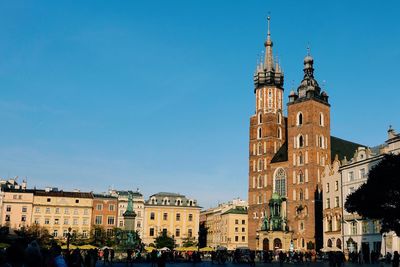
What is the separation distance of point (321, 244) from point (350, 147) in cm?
2590

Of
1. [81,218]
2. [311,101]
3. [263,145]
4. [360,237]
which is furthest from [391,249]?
[81,218]

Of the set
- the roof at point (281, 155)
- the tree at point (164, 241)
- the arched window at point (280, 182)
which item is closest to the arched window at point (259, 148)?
the roof at point (281, 155)

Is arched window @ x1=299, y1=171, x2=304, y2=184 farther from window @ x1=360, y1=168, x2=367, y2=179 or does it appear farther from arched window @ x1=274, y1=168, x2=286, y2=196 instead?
window @ x1=360, y1=168, x2=367, y2=179

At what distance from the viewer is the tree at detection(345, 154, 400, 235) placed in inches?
1506

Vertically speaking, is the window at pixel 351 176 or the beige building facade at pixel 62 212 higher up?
the window at pixel 351 176

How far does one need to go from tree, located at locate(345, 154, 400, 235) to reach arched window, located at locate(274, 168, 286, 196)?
5222cm

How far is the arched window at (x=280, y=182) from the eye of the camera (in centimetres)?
9294

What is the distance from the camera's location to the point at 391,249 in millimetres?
56000

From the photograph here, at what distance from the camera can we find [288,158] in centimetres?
9212

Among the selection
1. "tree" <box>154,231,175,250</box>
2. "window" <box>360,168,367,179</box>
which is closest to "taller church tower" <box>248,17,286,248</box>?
"tree" <box>154,231,175,250</box>

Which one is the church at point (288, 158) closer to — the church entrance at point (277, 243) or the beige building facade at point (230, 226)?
the church entrance at point (277, 243)

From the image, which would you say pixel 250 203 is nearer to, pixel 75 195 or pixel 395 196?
pixel 75 195

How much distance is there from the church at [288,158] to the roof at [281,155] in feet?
0.82

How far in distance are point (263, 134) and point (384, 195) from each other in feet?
205
